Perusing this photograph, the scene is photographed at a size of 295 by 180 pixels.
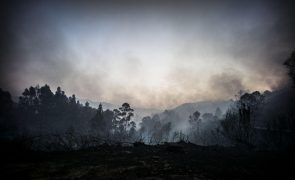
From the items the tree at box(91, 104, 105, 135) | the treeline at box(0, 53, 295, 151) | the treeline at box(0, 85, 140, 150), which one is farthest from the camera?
the tree at box(91, 104, 105, 135)

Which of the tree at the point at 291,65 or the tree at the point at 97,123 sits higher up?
the tree at the point at 291,65

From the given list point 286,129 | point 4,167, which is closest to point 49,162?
point 4,167

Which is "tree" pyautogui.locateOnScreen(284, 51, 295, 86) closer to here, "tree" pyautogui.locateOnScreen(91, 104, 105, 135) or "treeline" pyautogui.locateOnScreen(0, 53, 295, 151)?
"treeline" pyautogui.locateOnScreen(0, 53, 295, 151)

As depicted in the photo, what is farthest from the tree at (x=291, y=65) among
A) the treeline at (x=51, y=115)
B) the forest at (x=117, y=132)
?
the treeline at (x=51, y=115)

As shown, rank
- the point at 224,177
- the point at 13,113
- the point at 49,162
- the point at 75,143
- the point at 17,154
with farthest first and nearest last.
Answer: the point at 13,113 → the point at 75,143 → the point at 17,154 → the point at 49,162 → the point at 224,177

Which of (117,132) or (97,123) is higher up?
(97,123)

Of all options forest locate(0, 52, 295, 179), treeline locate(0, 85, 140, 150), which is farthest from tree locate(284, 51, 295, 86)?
treeline locate(0, 85, 140, 150)

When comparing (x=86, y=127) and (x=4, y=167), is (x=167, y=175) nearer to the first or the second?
Result: (x=4, y=167)

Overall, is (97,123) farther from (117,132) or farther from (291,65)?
(291,65)

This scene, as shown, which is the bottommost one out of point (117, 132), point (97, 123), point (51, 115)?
point (117, 132)

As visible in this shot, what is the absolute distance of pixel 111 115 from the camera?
126312 mm

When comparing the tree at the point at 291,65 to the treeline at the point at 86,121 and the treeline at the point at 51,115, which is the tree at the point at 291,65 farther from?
the treeline at the point at 51,115

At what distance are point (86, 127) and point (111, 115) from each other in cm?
1732

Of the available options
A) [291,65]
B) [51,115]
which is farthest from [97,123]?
[291,65]
